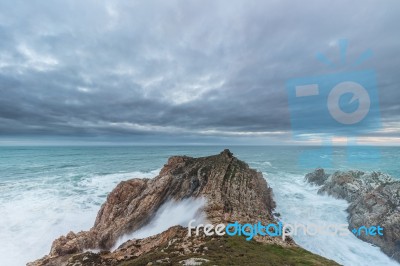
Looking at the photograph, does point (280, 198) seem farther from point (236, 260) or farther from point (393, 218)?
point (236, 260)

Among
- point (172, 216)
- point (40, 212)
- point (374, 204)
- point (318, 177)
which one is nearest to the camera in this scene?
point (172, 216)

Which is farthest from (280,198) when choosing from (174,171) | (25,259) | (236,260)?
(25,259)

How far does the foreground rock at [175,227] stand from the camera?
17125 mm

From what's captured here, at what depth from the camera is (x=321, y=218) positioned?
39.6 meters

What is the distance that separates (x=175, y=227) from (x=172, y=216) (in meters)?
4.71

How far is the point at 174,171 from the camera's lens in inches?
1528

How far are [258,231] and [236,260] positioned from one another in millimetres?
7560
